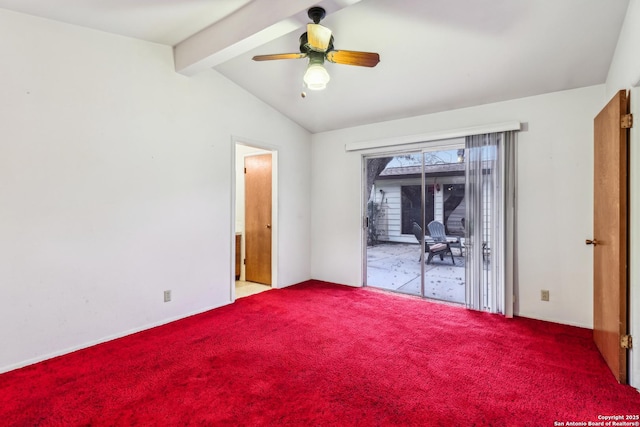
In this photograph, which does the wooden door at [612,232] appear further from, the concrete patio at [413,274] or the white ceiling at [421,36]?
the concrete patio at [413,274]

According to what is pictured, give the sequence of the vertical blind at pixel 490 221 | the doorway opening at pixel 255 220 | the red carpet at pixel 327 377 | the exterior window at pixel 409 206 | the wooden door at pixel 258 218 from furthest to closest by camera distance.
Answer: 1. the exterior window at pixel 409 206
2. the wooden door at pixel 258 218
3. the doorway opening at pixel 255 220
4. the vertical blind at pixel 490 221
5. the red carpet at pixel 327 377

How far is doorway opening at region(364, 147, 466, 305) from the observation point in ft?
14.6

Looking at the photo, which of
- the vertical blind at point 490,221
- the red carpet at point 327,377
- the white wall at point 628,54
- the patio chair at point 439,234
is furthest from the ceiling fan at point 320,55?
the patio chair at point 439,234

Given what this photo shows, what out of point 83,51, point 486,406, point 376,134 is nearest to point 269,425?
point 486,406

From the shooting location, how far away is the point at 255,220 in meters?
4.97

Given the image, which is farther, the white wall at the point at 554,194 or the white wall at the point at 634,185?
the white wall at the point at 554,194

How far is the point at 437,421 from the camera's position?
70.6 inches

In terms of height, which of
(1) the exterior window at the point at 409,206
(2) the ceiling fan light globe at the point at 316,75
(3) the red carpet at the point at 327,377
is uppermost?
(2) the ceiling fan light globe at the point at 316,75

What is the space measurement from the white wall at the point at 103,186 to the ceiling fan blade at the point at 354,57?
6.19 ft

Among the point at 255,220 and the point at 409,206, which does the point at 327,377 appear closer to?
the point at 255,220

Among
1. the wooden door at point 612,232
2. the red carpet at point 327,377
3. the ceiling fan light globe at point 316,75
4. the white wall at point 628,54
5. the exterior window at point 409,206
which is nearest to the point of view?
the red carpet at point 327,377

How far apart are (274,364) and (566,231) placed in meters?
3.13

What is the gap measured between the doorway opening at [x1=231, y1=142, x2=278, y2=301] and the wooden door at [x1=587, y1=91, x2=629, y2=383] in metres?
3.57

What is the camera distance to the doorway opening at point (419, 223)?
4441mm
